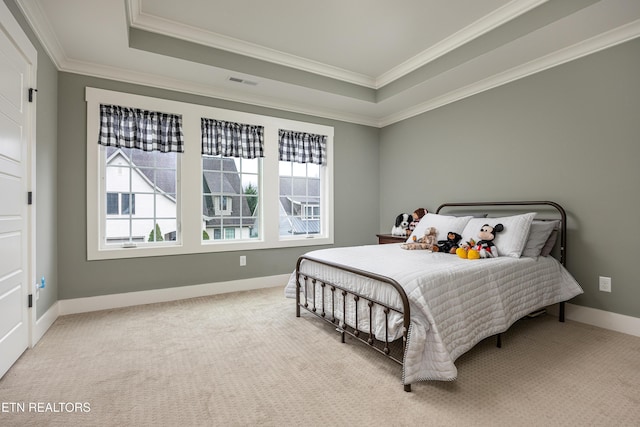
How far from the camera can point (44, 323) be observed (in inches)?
105

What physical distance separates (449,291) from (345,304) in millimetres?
774

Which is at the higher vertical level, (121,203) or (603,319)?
(121,203)

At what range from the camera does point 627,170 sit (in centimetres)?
263

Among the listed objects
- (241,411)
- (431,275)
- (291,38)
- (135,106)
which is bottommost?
(241,411)

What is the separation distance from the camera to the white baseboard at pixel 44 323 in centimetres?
241

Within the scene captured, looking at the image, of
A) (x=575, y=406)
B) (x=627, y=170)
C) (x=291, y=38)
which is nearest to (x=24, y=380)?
(x=575, y=406)

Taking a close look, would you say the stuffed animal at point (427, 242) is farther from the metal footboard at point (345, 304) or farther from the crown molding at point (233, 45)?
the crown molding at point (233, 45)

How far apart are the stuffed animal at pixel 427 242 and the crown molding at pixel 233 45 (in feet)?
6.91

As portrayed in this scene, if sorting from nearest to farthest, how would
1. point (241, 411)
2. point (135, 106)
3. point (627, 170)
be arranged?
point (241, 411) → point (627, 170) → point (135, 106)

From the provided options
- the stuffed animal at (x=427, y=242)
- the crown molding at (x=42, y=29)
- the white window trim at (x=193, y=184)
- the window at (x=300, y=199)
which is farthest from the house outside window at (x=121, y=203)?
the stuffed animal at (x=427, y=242)

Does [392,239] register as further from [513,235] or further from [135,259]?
[135,259]

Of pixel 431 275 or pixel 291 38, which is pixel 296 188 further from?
pixel 431 275

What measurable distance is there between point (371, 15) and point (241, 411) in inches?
123

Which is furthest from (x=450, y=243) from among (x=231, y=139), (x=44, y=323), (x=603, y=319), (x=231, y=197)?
(x=44, y=323)
